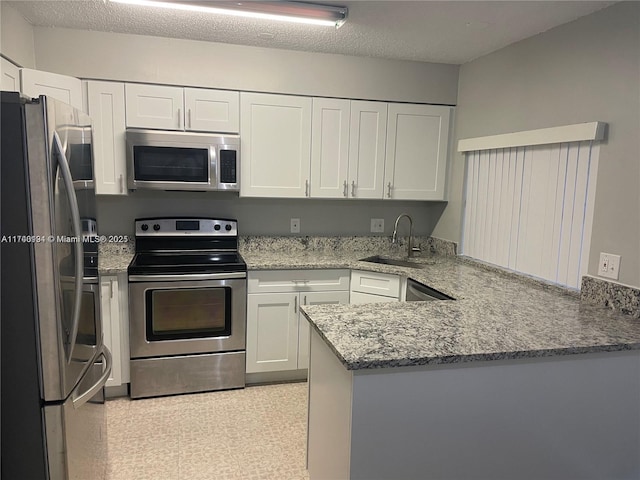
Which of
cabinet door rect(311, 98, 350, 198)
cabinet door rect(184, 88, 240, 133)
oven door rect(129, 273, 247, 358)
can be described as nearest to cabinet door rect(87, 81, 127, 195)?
cabinet door rect(184, 88, 240, 133)

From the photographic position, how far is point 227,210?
3.45 metres

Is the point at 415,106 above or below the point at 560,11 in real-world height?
below

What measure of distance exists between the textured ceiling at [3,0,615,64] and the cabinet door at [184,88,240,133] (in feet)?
1.12

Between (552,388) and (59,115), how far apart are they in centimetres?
201

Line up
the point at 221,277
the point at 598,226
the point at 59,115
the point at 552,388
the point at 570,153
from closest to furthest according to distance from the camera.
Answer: the point at 59,115, the point at 552,388, the point at 598,226, the point at 570,153, the point at 221,277

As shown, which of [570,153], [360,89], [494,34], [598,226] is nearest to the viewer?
[598,226]

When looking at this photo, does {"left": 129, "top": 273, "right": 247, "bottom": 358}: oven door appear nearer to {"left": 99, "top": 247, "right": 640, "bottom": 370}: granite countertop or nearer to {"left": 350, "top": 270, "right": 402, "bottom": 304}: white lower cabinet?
{"left": 350, "top": 270, "right": 402, "bottom": 304}: white lower cabinet

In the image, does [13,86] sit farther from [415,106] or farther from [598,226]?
[598,226]

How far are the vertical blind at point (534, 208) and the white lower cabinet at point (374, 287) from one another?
2.28ft


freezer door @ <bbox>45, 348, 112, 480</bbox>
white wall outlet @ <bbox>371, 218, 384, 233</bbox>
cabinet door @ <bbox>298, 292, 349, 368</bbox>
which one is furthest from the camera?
white wall outlet @ <bbox>371, 218, 384, 233</bbox>

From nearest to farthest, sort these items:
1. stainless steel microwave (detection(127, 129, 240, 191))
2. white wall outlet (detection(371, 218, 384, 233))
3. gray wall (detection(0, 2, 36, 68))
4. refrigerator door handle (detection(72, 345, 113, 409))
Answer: refrigerator door handle (detection(72, 345, 113, 409))
gray wall (detection(0, 2, 36, 68))
stainless steel microwave (detection(127, 129, 240, 191))
white wall outlet (detection(371, 218, 384, 233))

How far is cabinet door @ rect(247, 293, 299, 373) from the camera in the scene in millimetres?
3051

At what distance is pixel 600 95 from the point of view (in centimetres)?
219

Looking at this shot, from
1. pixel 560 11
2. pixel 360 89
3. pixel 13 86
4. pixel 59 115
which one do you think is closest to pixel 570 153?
pixel 560 11
